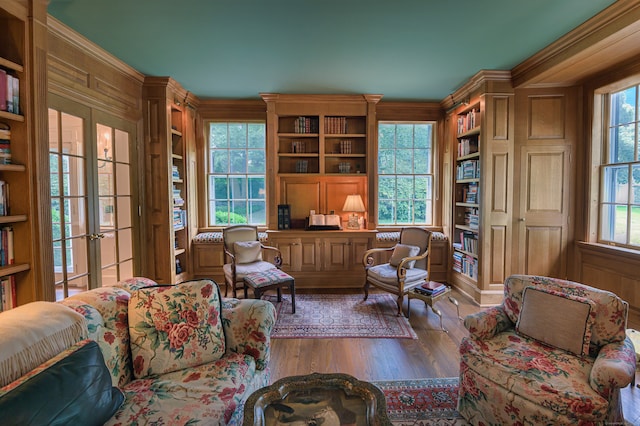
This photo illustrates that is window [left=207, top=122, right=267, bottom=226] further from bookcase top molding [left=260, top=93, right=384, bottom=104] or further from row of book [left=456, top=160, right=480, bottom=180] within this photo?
row of book [left=456, top=160, right=480, bottom=180]

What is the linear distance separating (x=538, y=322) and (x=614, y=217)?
2.45 m

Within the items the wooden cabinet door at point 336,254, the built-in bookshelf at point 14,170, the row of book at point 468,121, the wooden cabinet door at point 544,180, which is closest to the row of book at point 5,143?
the built-in bookshelf at point 14,170

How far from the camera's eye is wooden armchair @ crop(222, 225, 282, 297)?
151 inches

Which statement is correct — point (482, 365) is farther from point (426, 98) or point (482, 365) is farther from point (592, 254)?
point (426, 98)

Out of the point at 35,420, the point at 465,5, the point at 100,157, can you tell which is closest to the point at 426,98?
the point at 465,5

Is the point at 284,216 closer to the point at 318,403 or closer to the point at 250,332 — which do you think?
the point at 250,332

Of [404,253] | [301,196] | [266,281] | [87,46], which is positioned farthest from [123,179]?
[404,253]

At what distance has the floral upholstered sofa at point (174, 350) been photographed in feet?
4.55

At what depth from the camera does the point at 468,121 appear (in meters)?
4.25

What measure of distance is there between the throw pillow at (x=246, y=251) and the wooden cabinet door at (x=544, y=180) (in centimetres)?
327

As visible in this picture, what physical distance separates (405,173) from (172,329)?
4221 millimetres

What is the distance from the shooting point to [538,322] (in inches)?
76.6

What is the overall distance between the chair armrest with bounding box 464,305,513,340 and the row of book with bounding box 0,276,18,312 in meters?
3.04

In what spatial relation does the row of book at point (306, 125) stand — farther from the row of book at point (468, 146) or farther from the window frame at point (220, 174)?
the row of book at point (468, 146)
